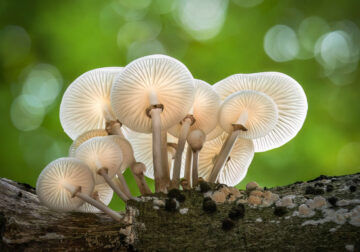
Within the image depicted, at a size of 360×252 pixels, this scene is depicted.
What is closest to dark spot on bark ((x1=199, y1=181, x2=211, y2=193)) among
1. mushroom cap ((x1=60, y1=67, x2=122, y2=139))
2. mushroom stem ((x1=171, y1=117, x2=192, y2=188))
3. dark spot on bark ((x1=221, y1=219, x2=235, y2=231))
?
dark spot on bark ((x1=221, y1=219, x2=235, y2=231))

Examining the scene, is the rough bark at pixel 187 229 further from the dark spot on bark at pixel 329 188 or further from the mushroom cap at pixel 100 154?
Result: the mushroom cap at pixel 100 154

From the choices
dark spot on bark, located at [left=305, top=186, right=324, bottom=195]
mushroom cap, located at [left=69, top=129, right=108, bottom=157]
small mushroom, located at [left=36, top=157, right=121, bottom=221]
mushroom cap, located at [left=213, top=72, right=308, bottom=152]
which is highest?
mushroom cap, located at [left=213, top=72, right=308, bottom=152]

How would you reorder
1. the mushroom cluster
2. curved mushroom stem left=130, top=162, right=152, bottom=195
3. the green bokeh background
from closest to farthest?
the mushroom cluster → curved mushroom stem left=130, top=162, right=152, bottom=195 → the green bokeh background

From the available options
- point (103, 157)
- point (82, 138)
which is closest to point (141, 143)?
point (82, 138)

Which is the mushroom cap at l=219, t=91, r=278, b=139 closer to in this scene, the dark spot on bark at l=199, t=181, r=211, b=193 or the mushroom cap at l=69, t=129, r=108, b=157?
the dark spot on bark at l=199, t=181, r=211, b=193

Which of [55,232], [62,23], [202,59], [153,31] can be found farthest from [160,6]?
[55,232]

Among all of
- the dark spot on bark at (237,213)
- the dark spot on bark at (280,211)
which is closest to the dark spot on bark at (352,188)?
the dark spot on bark at (280,211)

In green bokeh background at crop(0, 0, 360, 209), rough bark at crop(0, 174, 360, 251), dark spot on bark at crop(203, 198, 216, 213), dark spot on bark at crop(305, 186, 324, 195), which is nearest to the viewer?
rough bark at crop(0, 174, 360, 251)

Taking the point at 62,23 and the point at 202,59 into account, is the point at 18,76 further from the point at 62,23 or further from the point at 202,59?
the point at 202,59
